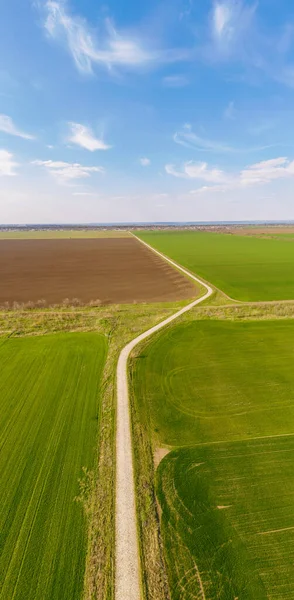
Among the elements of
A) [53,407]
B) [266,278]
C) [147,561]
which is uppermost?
[266,278]

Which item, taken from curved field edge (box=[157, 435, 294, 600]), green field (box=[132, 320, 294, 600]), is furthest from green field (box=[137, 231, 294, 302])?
curved field edge (box=[157, 435, 294, 600])

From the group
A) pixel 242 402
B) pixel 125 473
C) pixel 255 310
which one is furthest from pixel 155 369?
pixel 255 310

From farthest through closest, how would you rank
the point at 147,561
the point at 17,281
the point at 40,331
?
1. the point at 17,281
2. the point at 40,331
3. the point at 147,561

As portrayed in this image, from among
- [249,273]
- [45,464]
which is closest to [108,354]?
[45,464]

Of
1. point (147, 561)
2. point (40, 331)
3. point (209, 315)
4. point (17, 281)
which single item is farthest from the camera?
point (17, 281)

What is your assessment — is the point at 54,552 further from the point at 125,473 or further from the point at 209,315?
the point at 209,315

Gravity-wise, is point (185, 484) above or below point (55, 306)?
below

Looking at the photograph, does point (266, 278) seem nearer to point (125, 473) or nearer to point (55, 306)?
point (55, 306)

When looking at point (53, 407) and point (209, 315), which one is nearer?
point (53, 407)

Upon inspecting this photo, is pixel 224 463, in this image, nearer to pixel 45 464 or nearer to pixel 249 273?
pixel 45 464

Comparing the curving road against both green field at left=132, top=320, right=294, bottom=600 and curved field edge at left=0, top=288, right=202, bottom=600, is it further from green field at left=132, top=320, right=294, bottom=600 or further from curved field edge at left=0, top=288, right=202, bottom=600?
green field at left=132, top=320, right=294, bottom=600
